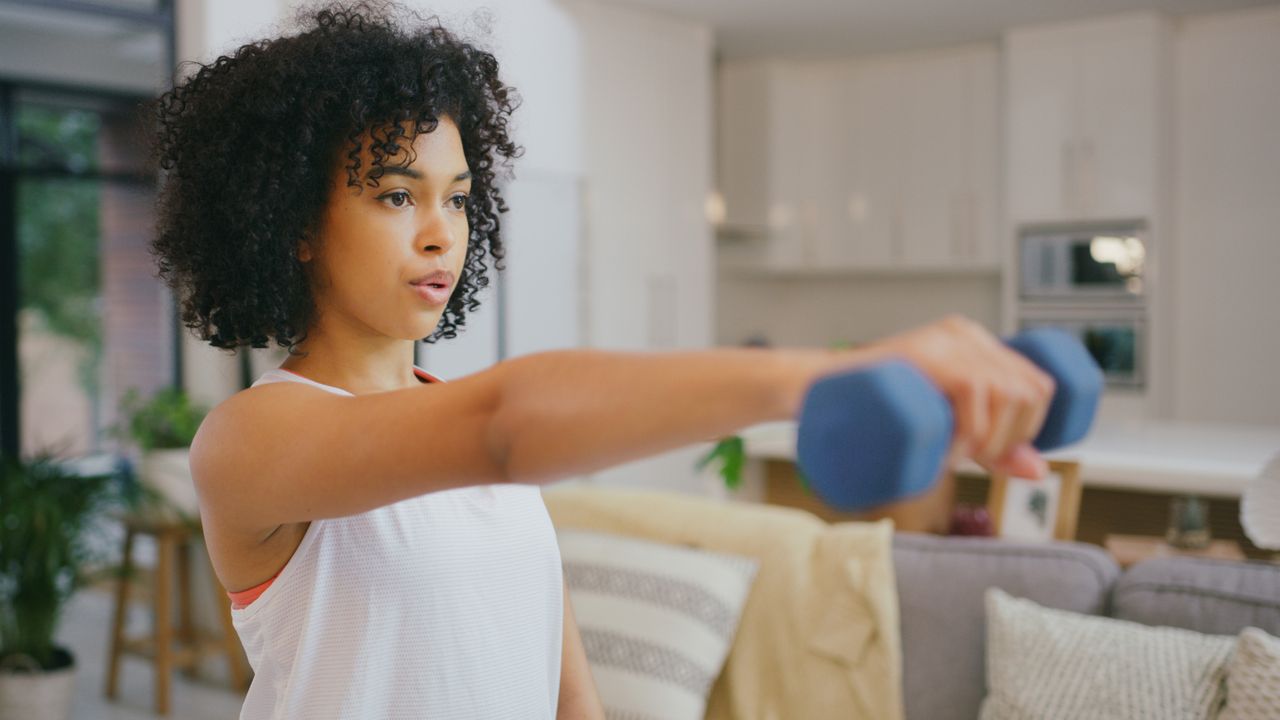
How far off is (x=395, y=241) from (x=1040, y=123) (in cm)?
525

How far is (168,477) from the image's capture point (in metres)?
3.76

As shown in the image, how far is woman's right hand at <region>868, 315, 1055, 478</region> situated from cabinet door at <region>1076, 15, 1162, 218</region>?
5268mm

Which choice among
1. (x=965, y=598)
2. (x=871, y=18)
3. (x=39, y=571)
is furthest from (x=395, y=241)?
(x=871, y=18)

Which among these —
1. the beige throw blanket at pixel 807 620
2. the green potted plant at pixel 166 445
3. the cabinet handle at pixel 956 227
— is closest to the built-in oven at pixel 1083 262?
the cabinet handle at pixel 956 227

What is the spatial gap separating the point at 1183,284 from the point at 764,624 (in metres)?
3.97

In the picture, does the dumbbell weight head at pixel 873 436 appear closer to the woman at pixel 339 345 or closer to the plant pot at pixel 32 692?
the woman at pixel 339 345

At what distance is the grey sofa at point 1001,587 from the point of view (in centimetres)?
181

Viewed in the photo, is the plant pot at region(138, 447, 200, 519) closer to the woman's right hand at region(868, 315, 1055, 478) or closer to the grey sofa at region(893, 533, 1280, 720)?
the grey sofa at region(893, 533, 1280, 720)

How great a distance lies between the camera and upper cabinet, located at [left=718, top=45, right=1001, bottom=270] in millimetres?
5770

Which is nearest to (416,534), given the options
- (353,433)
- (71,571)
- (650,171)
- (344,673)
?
(344,673)

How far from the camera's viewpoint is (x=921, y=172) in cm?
588

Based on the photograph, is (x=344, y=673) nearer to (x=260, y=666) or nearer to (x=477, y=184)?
(x=260, y=666)

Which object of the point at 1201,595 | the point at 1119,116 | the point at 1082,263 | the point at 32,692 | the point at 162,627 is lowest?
the point at 32,692

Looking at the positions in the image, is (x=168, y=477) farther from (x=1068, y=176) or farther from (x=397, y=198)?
(x=1068, y=176)
